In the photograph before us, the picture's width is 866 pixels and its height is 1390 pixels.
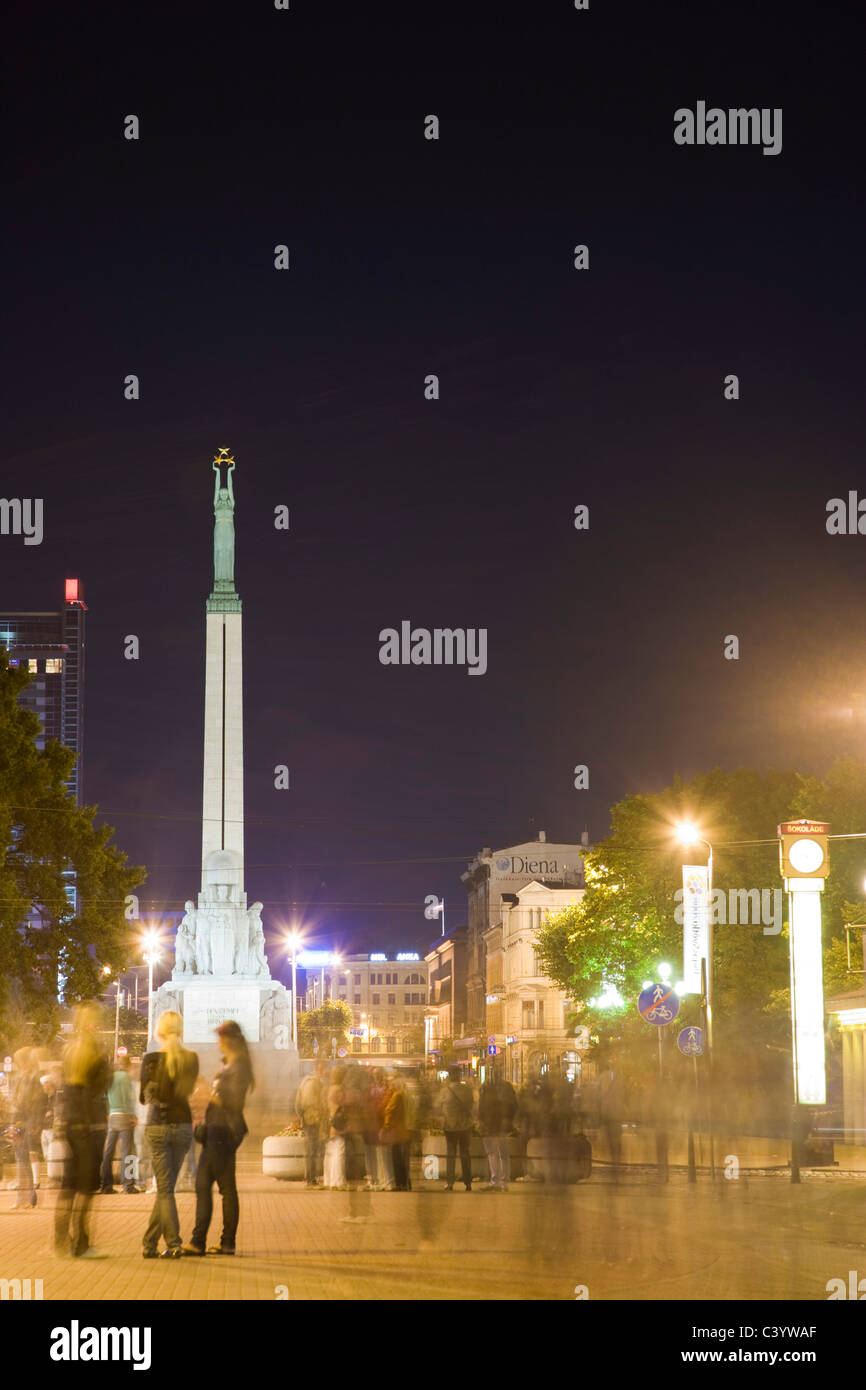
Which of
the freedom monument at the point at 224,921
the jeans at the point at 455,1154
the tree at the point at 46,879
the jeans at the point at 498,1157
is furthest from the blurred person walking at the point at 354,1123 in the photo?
the freedom monument at the point at 224,921

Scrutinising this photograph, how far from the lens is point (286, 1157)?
27.4 m

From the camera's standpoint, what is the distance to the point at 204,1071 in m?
56.6

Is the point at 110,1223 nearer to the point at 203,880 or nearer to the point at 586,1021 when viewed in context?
the point at 203,880

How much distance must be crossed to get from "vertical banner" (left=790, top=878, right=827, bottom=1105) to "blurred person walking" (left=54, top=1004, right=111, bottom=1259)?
20098mm

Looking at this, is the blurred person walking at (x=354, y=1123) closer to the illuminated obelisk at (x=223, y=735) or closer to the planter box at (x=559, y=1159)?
the planter box at (x=559, y=1159)

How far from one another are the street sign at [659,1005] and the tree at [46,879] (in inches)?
616

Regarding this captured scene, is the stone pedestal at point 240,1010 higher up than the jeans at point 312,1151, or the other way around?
the stone pedestal at point 240,1010

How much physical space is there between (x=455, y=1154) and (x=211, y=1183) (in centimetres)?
1176

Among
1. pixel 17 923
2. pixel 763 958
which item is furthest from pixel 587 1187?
pixel 763 958

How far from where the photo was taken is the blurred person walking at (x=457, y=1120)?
26.1m

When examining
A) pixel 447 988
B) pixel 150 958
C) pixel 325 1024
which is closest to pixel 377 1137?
pixel 150 958

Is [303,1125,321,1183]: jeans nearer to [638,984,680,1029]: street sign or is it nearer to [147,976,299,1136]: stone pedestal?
[638,984,680,1029]: street sign
